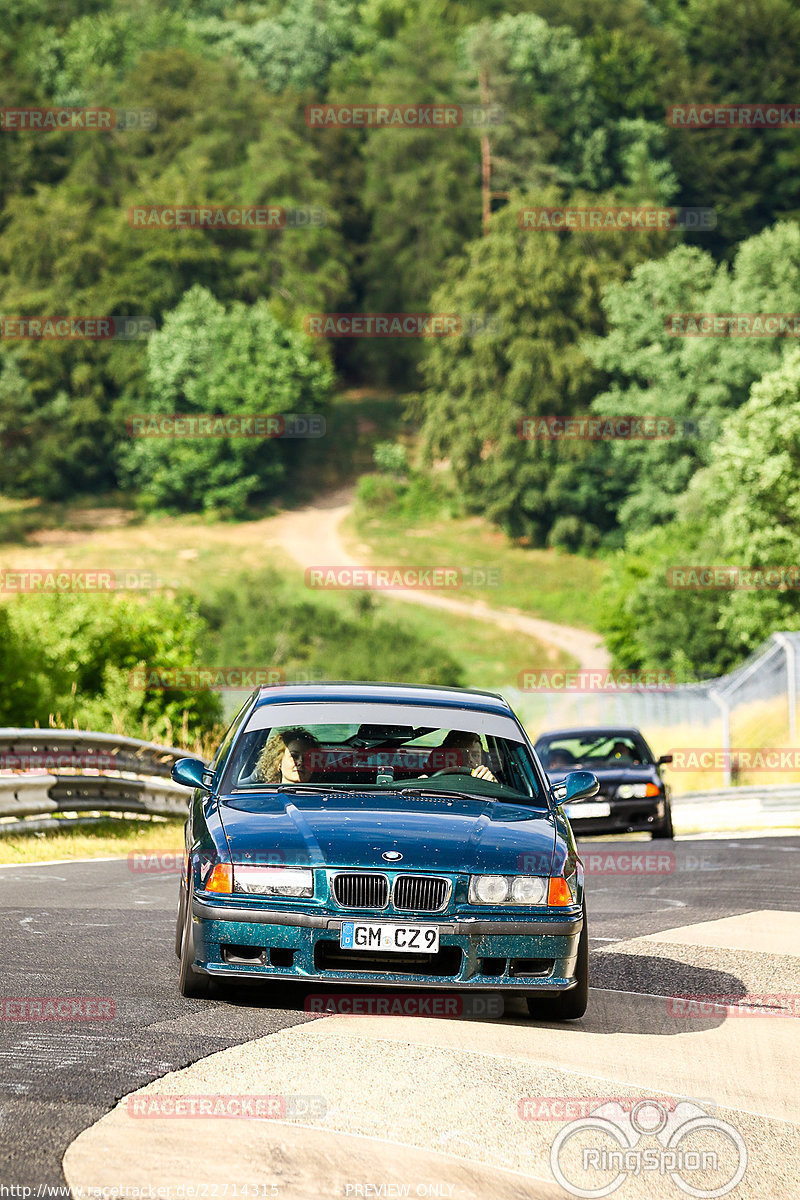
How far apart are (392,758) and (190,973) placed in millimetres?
1661

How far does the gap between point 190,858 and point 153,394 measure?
86.5m

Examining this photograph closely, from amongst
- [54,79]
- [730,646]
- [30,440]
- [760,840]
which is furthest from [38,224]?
[760,840]

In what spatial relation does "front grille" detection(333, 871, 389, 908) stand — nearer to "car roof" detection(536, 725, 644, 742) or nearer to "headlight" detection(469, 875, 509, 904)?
"headlight" detection(469, 875, 509, 904)

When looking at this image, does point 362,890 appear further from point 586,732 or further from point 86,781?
point 586,732

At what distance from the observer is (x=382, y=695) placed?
343 inches

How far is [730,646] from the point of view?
5884 cm

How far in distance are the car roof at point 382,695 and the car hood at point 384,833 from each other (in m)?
0.95

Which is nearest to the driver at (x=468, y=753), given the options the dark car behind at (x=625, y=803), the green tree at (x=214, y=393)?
the dark car behind at (x=625, y=803)

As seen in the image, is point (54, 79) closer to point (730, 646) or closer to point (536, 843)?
point (730, 646)

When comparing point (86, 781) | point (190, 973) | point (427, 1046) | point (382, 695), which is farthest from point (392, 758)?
point (86, 781)

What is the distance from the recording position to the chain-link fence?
3122 centimetres

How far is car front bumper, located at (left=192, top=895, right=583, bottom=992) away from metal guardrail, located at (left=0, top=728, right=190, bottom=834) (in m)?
9.48

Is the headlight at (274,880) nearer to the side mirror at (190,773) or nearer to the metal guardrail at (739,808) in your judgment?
the side mirror at (190,773)

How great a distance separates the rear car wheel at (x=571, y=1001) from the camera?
289 inches
